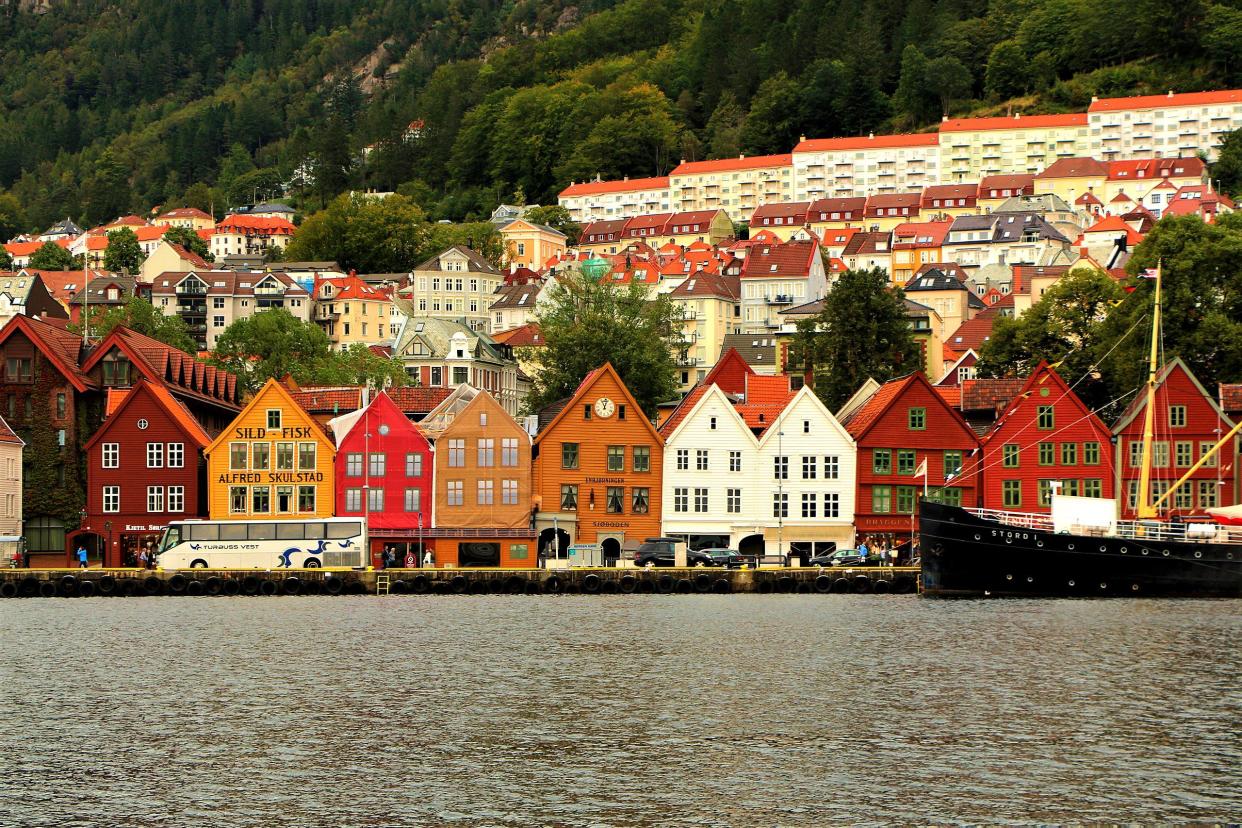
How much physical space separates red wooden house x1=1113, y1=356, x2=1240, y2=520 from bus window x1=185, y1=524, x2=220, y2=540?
46621 millimetres

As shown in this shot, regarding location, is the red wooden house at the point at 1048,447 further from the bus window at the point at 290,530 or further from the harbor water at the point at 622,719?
the bus window at the point at 290,530

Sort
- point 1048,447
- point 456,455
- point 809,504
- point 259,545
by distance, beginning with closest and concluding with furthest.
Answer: point 259,545 → point 456,455 → point 809,504 → point 1048,447

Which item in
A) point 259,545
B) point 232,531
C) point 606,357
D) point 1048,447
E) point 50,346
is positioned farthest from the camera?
point 606,357

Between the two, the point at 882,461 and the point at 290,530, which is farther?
the point at 882,461

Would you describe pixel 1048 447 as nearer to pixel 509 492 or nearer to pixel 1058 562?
pixel 1058 562

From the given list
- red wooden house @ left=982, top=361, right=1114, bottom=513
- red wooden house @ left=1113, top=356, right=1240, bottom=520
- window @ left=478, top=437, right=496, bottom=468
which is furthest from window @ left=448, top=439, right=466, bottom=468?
red wooden house @ left=1113, top=356, right=1240, bottom=520

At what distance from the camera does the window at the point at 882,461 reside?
102 meters

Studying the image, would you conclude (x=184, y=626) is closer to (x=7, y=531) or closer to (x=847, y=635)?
(x=847, y=635)

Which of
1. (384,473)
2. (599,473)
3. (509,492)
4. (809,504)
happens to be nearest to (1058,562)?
(809,504)

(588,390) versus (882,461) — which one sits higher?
(588,390)

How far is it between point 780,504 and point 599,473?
9724mm

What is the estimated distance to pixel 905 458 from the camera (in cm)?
10244

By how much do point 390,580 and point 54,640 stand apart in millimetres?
23837

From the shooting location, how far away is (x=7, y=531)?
100062 millimetres
